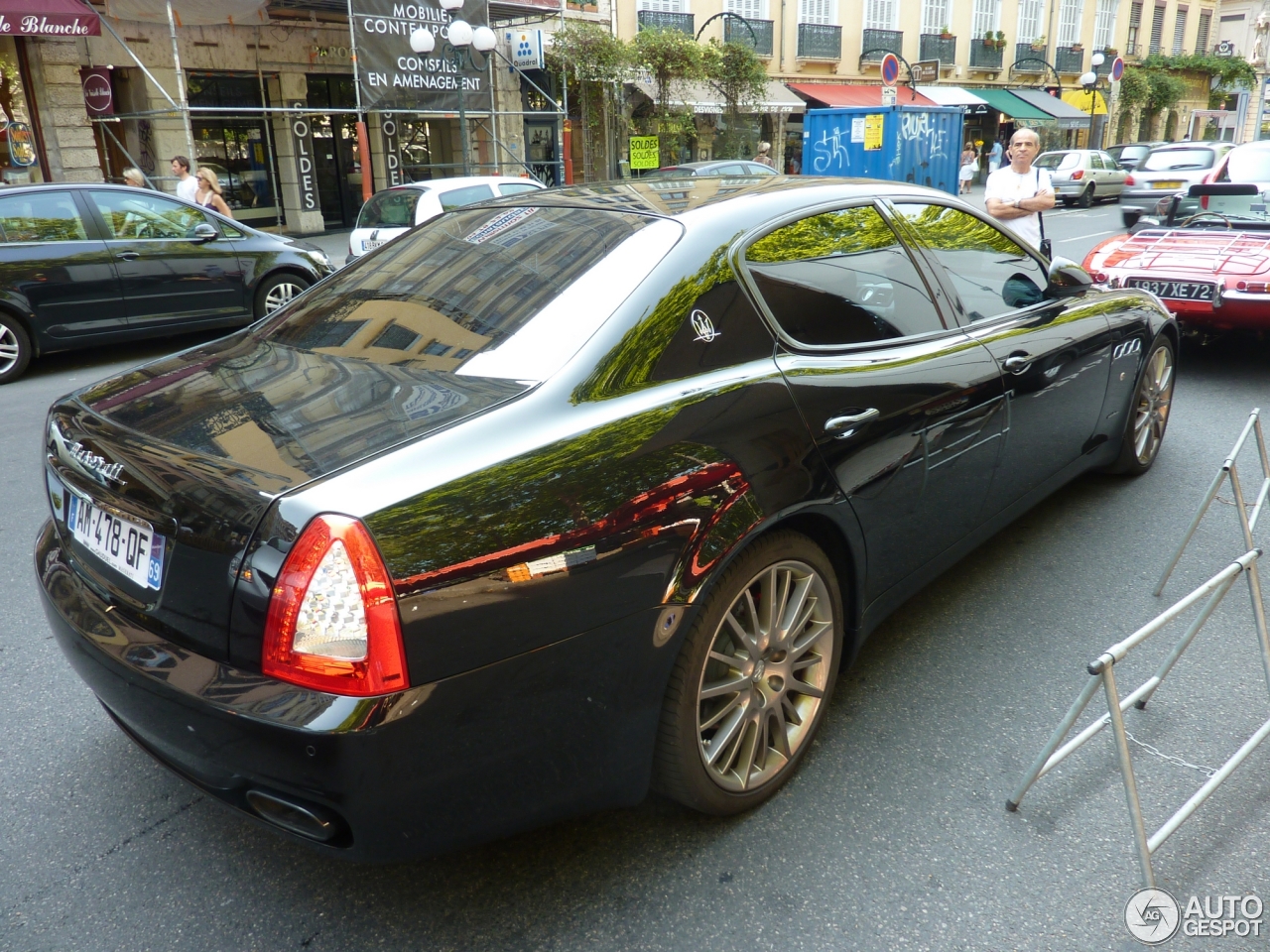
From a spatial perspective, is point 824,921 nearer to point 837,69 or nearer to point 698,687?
point 698,687

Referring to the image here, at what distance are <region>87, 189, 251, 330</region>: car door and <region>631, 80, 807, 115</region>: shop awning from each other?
18.8 metres

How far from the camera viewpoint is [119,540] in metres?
2.12

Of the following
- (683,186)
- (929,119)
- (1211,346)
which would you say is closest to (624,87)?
(929,119)

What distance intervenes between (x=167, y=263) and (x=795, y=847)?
7859 millimetres

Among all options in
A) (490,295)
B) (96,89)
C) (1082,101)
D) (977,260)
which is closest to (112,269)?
(490,295)

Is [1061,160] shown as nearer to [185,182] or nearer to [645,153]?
[645,153]

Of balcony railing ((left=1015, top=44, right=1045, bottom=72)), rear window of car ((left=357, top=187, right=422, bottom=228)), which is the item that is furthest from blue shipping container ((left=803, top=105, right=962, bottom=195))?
balcony railing ((left=1015, top=44, right=1045, bottom=72))

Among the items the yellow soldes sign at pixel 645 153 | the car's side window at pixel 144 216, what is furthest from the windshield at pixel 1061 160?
the car's side window at pixel 144 216

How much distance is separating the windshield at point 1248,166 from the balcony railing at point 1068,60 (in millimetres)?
32185

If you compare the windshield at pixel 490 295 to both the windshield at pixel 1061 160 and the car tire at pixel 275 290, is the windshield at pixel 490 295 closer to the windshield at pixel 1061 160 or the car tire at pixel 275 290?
the car tire at pixel 275 290

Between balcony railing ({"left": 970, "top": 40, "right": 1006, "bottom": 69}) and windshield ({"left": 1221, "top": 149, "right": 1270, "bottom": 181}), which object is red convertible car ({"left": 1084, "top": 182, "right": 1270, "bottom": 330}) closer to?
windshield ({"left": 1221, "top": 149, "right": 1270, "bottom": 181})

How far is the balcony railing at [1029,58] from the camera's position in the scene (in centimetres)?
3750

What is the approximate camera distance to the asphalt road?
213 cm

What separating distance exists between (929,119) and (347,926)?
21.2 m
